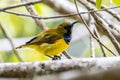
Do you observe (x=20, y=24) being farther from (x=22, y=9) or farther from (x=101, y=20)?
(x=101, y=20)

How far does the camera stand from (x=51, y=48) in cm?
218

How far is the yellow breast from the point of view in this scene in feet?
6.95

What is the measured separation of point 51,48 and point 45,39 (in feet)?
0.29

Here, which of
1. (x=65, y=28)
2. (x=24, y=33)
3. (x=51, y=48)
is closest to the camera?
(x=51, y=48)

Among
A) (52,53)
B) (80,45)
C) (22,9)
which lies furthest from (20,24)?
(52,53)

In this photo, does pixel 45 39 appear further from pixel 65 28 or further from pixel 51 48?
pixel 65 28

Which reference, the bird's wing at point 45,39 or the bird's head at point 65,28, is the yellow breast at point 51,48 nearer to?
the bird's wing at point 45,39

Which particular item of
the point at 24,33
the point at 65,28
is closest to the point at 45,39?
the point at 65,28

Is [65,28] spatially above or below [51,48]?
above

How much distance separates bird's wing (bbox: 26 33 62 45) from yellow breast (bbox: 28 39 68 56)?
28 mm

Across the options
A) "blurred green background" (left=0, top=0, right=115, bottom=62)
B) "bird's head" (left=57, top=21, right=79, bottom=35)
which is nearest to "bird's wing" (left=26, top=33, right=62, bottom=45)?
"bird's head" (left=57, top=21, right=79, bottom=35)

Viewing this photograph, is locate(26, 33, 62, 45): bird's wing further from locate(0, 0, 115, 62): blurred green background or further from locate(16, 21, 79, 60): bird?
locate(0, 0, 115, 62): blurred green background

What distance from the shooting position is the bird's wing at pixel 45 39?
83.8 inches

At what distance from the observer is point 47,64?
698mm
